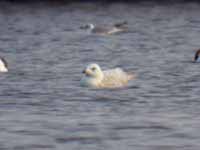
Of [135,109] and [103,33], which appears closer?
[135,109]

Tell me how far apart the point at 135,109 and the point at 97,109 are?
69 cm

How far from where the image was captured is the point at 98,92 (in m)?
17.9

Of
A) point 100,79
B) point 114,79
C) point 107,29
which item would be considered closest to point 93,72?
point 100,79

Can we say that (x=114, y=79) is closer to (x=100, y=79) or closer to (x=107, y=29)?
(x=100, y=79)

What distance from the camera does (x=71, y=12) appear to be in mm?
45219

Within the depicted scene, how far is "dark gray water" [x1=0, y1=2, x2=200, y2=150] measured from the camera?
12977 millimetres

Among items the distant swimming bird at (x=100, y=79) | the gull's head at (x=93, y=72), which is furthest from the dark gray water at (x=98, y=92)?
the gull's head at (x=93, y=72)

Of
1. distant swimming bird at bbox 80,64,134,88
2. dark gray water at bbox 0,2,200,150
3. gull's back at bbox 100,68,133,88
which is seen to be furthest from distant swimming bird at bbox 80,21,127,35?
distant swimming bird at bbox 80,64,134,88

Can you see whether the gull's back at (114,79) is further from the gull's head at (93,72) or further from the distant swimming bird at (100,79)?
the gull's head at (93,72)

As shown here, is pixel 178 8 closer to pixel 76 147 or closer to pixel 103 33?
pixel 103 33

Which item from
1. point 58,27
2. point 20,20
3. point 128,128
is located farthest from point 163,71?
point 20,20

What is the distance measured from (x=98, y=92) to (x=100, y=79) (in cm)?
98

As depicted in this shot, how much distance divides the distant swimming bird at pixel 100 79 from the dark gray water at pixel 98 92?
22cm

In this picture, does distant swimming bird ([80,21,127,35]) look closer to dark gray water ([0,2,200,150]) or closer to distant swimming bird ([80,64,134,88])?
dark gray water ([0,2,200,150])
